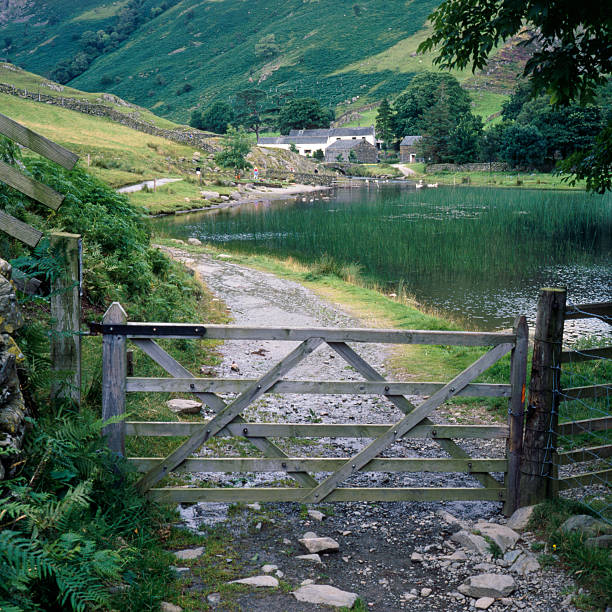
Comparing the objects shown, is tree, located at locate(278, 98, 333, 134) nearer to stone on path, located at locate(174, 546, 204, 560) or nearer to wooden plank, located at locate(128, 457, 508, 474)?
wooden plank, located at locate(128, 457, 508, 474)

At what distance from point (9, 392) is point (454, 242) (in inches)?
1417

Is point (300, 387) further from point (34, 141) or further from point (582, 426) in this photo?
point (34, 141)

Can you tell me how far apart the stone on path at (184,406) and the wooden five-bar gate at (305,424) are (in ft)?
9.42

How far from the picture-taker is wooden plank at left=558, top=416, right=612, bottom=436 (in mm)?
6316

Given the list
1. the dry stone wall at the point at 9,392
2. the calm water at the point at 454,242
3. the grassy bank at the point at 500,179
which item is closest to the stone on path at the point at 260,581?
the dry stone wall at the point at 9,392

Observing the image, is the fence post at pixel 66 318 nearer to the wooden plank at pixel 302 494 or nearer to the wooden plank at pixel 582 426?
the wooden plank at pixel 302 494

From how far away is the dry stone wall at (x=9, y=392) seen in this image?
179 inches

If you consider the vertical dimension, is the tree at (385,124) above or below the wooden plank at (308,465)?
above

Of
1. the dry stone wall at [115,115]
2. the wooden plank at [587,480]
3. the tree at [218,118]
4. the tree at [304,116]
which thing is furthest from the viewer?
the tree at [304,116]

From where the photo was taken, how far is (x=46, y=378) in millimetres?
5750

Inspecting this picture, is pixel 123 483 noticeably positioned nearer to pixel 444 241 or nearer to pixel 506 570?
pixel 506 570

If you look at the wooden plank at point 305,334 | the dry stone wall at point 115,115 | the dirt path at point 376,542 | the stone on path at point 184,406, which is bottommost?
the dirt path at point 376,542

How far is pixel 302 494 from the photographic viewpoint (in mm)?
6266

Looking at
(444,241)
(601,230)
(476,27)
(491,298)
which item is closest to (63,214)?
(476,27)
